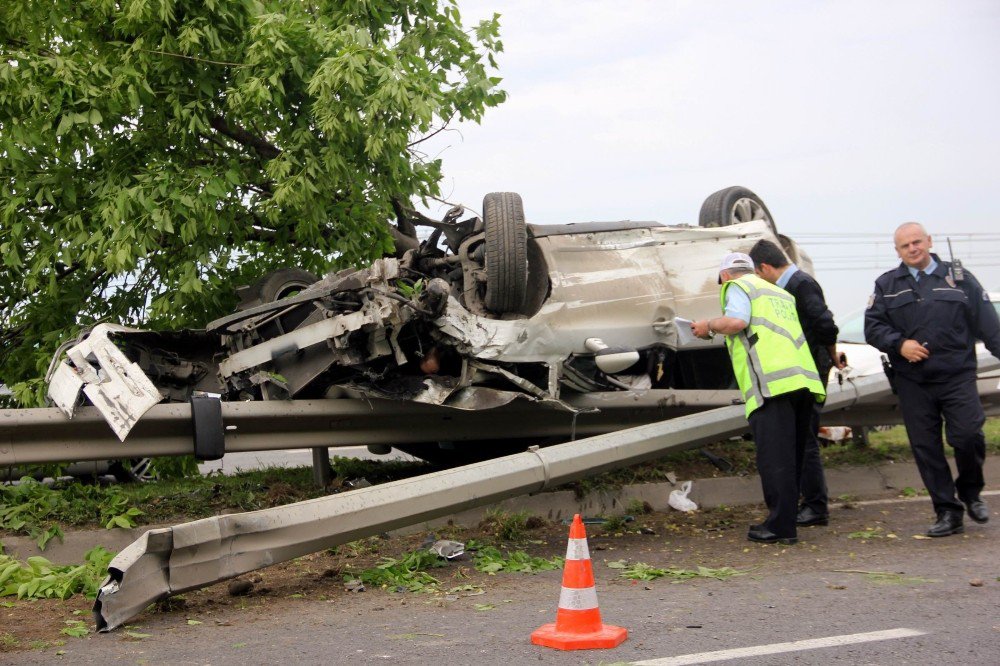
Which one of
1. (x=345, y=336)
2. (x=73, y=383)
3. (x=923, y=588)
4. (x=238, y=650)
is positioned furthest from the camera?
(x=345, y=336)

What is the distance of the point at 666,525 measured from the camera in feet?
22.4

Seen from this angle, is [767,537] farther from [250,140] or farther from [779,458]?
[250,140]

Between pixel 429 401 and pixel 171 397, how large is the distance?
161cm

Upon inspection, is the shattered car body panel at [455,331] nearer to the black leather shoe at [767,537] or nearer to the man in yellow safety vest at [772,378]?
the man in yellow safety vest at [772,378]

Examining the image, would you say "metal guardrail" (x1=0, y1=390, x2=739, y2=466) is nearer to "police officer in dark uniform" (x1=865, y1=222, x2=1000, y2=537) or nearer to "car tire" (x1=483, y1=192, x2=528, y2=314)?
"car tire" (x1=483, y1=192, x2=528, y2=314)

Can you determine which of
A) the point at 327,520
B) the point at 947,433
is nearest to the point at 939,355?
the point at 947,433

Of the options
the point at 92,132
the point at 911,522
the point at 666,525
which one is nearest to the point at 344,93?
the point at 92,132

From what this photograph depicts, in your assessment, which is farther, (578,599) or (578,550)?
(578,550)

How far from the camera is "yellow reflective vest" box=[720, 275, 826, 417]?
600 cm

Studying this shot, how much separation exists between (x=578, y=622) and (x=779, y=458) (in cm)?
243

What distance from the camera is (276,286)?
24.3ft

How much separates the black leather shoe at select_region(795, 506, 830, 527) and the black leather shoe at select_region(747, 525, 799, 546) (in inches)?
23.1

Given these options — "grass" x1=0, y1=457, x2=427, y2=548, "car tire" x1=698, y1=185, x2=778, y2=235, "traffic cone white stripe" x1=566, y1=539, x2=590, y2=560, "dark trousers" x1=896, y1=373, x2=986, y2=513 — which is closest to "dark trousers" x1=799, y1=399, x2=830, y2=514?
"dark trousers" x1=896, y1=373, x2=986, y2=513

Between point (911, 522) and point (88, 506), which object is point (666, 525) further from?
point (88, 506)
